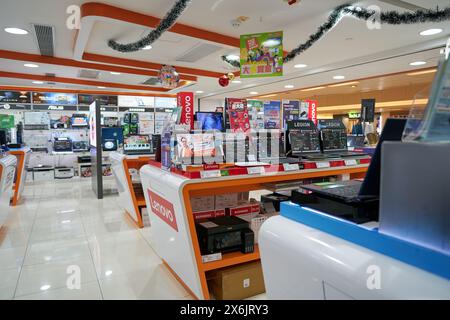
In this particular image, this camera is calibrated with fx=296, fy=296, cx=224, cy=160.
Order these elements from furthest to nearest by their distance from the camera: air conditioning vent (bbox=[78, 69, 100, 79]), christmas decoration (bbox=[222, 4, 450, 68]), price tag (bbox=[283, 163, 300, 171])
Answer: air conditioning vent (bbox=[78, 69, 100, 79])
christmas decoration (bbox=[222, 4, 450, 68])
price tag (bbox=[283, 163, 300, 171])

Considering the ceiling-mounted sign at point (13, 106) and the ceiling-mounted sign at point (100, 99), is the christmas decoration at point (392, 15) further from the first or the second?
the ceiling-mounted sign at point (13, 106)

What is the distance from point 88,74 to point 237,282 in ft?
25.9

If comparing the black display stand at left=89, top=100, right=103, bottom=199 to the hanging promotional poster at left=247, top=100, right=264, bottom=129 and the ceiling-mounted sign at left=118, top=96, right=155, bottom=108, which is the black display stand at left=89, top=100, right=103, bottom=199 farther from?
the ceiling-mounted sign at left=118, top=96, right=155, bottom=108

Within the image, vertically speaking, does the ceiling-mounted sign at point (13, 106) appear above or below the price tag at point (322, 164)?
above

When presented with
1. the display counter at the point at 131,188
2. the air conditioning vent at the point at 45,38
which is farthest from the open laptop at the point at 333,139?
the air conditioning vent at the point at 45,38

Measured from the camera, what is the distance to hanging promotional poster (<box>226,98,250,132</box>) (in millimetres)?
3383

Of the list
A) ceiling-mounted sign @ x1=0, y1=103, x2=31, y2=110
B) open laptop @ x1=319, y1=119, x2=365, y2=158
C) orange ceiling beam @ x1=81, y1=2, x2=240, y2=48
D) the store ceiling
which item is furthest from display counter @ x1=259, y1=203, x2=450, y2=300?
ceiling-mounted sign @ x1=0, y1=103, x2=31, y2=110

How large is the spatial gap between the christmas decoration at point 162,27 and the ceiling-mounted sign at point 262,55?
3.70 feet

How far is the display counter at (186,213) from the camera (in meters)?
2.14

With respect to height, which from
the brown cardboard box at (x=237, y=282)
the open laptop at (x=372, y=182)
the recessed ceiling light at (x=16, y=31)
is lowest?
the brown cardboard box at (x=237, y=282)

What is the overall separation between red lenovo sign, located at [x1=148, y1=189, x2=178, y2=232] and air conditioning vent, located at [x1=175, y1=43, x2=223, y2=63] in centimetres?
373

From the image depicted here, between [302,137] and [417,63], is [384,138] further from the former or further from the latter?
[417,63]

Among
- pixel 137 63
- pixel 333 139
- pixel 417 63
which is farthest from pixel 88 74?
pixel 417 63

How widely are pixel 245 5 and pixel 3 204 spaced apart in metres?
4.36
